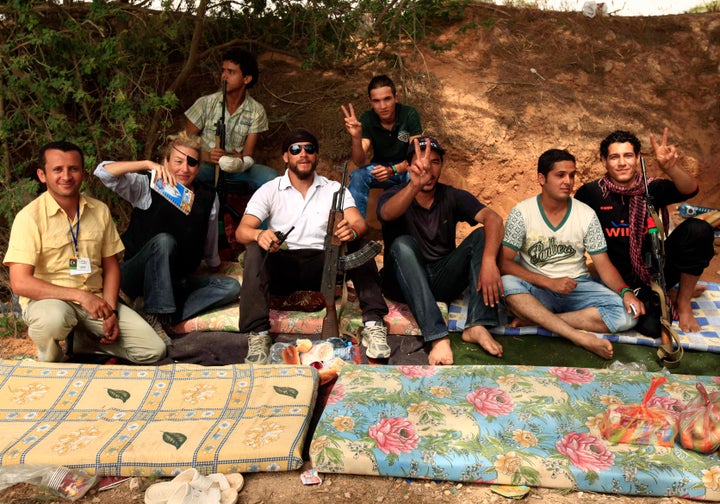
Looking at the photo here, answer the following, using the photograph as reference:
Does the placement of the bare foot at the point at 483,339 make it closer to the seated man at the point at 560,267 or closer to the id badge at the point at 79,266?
the seated man at the point at 560,267

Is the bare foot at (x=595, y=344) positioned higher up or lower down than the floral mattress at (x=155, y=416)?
higher up

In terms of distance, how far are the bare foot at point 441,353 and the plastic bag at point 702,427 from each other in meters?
1.47

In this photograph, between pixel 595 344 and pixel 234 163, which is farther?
pixel 234 163

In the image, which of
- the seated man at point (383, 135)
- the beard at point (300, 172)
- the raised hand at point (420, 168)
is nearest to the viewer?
the raised hand at point (420, 168)

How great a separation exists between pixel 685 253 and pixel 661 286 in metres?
0.38

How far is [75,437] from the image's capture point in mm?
3506

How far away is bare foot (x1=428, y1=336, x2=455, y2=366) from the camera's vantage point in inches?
178

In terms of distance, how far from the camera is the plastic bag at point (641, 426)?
3.41 m

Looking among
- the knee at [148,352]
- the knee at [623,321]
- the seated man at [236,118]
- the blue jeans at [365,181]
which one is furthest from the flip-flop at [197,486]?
the seated man at [236,118]

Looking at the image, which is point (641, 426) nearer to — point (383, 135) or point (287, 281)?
point (287, 281)

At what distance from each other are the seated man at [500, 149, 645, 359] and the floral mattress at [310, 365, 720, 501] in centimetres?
70

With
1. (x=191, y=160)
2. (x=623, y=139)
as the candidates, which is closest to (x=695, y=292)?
(x=623, y=139)

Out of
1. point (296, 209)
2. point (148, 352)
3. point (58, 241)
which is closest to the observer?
point (58, 241)

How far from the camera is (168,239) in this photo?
4746 millimetres
